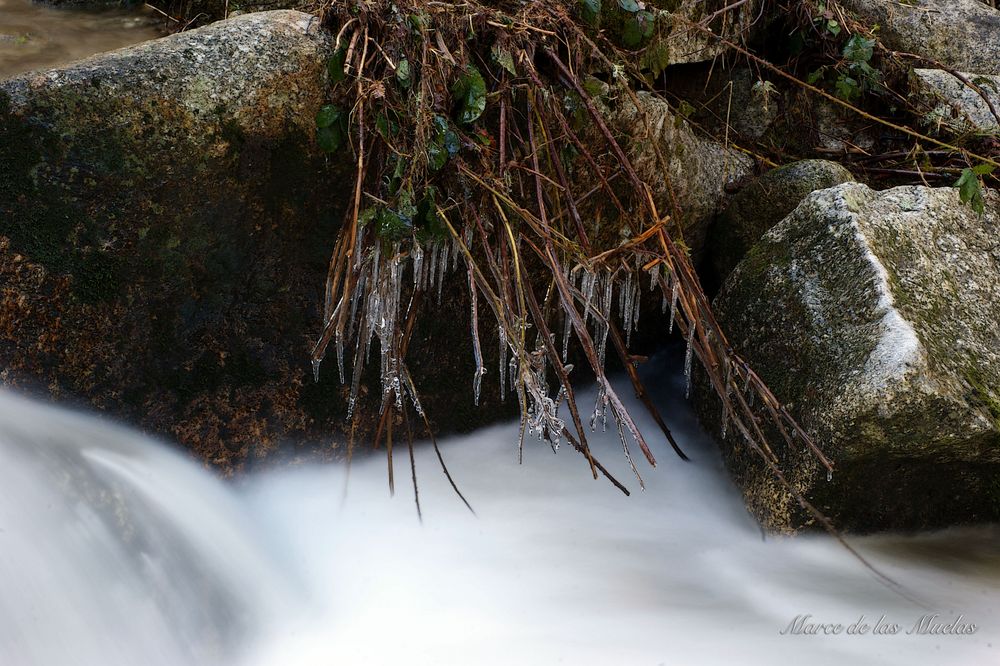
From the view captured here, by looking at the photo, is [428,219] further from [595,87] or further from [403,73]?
[595,87]

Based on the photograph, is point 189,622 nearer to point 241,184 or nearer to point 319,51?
point 241,184

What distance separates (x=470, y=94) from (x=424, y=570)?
129 centimetres

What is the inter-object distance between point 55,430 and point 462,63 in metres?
1.40

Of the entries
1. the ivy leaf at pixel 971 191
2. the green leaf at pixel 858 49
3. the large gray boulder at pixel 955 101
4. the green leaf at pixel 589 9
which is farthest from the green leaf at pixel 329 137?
the large gray boulder at pixel 955 101

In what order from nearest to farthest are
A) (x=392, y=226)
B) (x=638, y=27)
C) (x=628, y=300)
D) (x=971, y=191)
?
1. (x=392, y=226)
2. (x=628, y=300)
3. (x=971, y=191)
4. (x=638, y=27)

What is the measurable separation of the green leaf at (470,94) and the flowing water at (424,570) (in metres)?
1.06

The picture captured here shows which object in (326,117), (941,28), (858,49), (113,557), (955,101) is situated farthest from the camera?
(941,28)

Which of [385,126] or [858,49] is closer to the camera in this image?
[385,126]

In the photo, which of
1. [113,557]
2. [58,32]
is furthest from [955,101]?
[113,557]

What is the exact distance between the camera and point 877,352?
2.31m

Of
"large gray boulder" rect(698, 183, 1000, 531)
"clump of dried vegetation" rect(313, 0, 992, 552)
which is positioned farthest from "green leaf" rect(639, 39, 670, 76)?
"large gray boulder" rect(698, 183, 1000, 531)

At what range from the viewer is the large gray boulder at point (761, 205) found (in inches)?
125

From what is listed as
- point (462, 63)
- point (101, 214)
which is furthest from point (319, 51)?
point (101, 214)

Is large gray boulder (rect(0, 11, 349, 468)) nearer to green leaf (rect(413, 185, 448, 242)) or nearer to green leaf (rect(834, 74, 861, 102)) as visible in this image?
green leaf (rect(413, 185, 448, 242))
